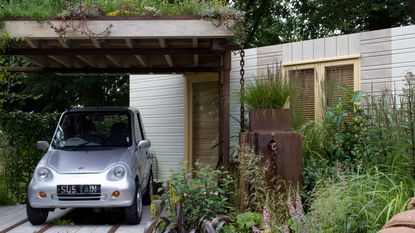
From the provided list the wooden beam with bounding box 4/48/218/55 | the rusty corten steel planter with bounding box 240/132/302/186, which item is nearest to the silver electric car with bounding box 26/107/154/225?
the wooden beam with bounding box 4/48/218/55

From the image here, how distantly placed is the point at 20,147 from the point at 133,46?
12.3 ft

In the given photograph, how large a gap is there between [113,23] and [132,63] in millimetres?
3556

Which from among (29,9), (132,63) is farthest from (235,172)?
(132,63)

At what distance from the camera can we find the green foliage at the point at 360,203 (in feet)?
14.6

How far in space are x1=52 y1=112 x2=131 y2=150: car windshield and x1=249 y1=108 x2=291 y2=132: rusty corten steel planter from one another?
2.86 meters

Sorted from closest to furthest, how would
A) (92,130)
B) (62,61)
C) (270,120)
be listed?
1. (270,120)
2. (92,130)
3. (62,61)

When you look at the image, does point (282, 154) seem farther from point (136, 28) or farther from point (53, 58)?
point (53, 58)

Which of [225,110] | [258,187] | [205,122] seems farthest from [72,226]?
[205,122]

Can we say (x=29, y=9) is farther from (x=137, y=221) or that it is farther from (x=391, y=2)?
(x=391, y=2)

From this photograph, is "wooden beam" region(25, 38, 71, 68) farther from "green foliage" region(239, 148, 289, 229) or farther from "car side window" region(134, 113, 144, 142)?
"green foliage" region(239, 148, 289, 229)

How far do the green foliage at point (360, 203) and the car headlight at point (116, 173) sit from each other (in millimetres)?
3196

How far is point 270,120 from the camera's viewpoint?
6.12 m

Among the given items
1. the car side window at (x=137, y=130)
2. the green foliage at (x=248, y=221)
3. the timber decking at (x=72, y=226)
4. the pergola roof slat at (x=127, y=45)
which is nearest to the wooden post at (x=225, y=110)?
the pergola roof slat at (x=127, y=45)

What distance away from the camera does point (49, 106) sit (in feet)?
74.4
